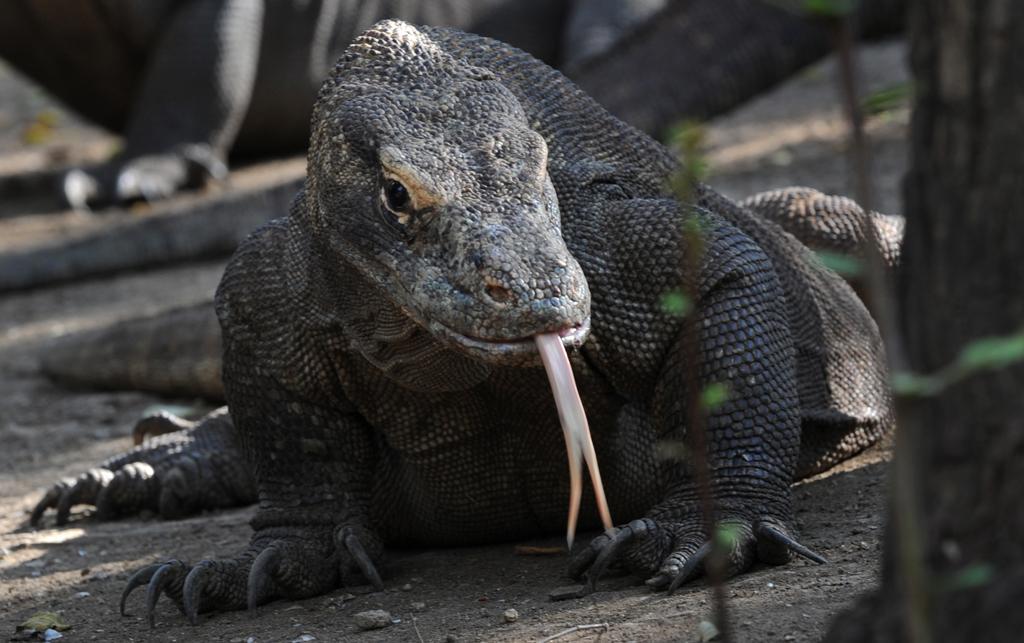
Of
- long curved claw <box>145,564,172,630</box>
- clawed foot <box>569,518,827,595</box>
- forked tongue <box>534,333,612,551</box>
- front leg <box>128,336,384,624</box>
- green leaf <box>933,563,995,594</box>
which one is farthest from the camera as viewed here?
front leg <box>128,336,384,624</box>

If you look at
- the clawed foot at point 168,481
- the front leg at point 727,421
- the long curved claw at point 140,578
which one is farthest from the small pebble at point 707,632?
the clawed foot at point 168,481

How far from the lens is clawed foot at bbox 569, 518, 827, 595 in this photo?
2821mm

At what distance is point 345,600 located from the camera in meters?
3.17

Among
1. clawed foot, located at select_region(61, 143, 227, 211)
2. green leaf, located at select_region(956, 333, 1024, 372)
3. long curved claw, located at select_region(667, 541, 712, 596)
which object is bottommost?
long curved claw, located at select_region(667, 541, 712, 596)

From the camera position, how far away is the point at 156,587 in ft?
10.1

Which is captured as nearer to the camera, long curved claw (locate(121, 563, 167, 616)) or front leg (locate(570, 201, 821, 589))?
front leg (locate(570, 201, 821, 589))

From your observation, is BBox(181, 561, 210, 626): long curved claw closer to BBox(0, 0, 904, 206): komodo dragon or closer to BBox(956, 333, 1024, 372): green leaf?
BBox(956, 333, 1024, 372): green leaf

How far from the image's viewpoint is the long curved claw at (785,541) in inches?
112

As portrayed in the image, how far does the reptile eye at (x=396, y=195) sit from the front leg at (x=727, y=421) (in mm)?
610

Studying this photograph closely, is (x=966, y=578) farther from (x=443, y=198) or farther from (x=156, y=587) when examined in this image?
(x=156, y=587)

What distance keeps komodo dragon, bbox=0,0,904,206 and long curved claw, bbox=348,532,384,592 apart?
5.83 metres

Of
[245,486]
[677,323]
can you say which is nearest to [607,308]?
[677,323]

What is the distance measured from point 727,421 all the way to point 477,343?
0.87 m

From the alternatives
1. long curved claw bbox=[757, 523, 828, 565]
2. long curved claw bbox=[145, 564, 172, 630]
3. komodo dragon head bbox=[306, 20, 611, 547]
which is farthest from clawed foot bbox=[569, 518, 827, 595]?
long curved claw bbox=[145, 564, 172, 630]
